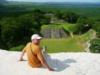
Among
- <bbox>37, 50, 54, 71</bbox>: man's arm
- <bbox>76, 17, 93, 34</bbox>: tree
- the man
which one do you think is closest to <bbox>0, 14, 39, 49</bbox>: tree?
<bbox>76, 17, 93, 34</bbox>: tree

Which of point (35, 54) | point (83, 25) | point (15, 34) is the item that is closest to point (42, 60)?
point (35, 54)

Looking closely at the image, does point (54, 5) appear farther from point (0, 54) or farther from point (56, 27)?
point (0, 54)

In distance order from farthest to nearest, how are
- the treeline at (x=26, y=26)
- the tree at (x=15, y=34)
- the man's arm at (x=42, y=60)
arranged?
the treeline at (x=26, y=26), the tree at (x=15, y=34), the man's arm at (x=42, y=60)

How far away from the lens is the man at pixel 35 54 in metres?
3.49

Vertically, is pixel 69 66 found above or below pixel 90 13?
above

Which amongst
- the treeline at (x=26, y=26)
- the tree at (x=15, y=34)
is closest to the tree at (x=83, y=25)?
the treeline at (x=26, y=26)

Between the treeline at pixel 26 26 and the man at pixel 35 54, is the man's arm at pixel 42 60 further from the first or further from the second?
the treeline at pixel 26 26

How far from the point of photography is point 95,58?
4027mm

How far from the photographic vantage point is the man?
11.4 ft

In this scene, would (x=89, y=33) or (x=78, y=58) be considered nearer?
(x=78, y=58)

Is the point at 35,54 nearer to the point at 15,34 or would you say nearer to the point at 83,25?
the point at 15,34

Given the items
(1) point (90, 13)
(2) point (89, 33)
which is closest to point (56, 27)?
(2) point (89, 33)

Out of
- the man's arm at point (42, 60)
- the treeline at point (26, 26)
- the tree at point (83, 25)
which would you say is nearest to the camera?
the man's arm at point (42, 60)

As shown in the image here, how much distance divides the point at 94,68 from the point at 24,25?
1279 centimetres
